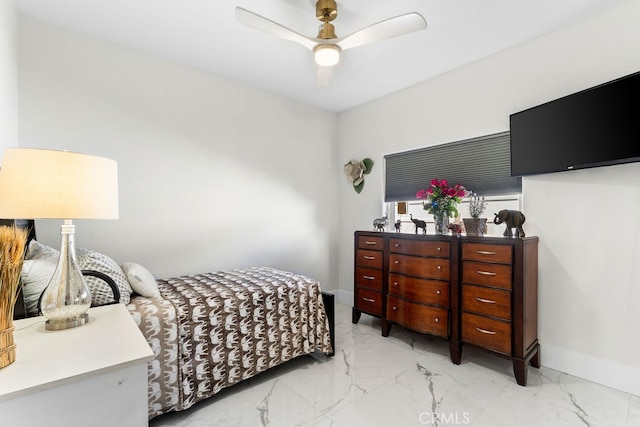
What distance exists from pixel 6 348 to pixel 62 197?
49cm

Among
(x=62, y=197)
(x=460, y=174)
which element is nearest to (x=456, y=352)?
(x=460, y=174)

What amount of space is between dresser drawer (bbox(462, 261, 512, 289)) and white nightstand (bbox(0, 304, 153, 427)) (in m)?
2.19

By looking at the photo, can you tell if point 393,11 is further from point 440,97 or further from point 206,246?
point 206,246

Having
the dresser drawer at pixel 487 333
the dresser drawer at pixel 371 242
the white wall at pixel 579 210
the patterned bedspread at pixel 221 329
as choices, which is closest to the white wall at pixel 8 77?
the patterned bedspread at pixel 221 329

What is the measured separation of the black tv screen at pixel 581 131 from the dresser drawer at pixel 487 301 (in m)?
0.97

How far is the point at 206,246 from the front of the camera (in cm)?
289

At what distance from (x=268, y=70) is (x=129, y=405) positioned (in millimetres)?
2779

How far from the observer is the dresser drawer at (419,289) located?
2.46 metres

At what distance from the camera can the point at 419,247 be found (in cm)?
262

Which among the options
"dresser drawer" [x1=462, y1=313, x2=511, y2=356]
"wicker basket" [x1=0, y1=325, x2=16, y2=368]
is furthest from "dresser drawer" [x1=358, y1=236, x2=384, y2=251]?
"wicker basket" [x1=0, y1=325, x2=16, y2=368]

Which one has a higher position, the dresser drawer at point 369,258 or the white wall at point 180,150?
the white wall at point 180,150

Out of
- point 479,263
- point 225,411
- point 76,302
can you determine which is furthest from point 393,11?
point 225,411

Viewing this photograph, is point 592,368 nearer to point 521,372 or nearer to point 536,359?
point 536,359

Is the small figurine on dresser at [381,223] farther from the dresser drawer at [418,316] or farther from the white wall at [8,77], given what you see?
the white wall at [8,77]
